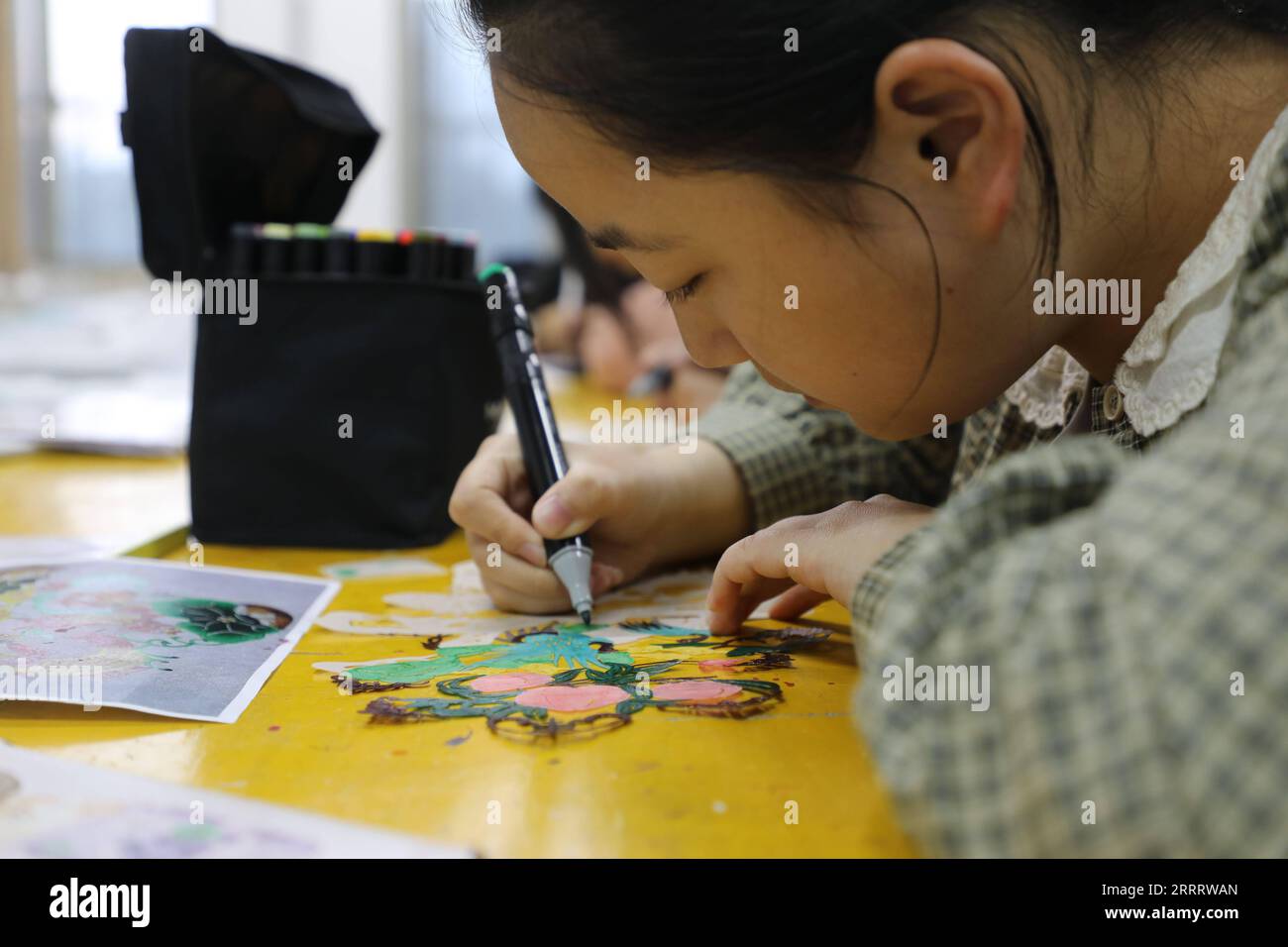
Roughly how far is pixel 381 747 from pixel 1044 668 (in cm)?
22

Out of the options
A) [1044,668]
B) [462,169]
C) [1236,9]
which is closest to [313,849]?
[1044,668]

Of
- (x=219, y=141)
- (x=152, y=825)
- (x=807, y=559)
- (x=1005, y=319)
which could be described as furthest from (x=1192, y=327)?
(x=219, y=141)

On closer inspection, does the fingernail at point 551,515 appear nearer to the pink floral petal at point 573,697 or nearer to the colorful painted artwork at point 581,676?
the colorful painted artwork at point 581,676

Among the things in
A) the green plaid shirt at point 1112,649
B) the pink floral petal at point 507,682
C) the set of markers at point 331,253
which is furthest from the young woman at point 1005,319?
the set of markers at point 331,253

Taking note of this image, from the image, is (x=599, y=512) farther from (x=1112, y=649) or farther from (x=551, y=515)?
(x=1112, y=649)

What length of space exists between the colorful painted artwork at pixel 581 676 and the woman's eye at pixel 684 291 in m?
0.16

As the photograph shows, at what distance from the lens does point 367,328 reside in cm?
73

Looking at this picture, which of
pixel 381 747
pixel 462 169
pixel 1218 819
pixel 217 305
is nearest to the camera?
pixel 1218 819

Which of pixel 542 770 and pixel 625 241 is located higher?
pixel 625 241

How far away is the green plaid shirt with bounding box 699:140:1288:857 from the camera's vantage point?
27 centimetres

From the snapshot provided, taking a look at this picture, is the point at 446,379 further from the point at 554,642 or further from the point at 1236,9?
the point at 1236,9

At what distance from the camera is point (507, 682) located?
0.46 meters

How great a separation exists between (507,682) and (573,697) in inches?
1.4

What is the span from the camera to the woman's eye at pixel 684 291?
49 cm
